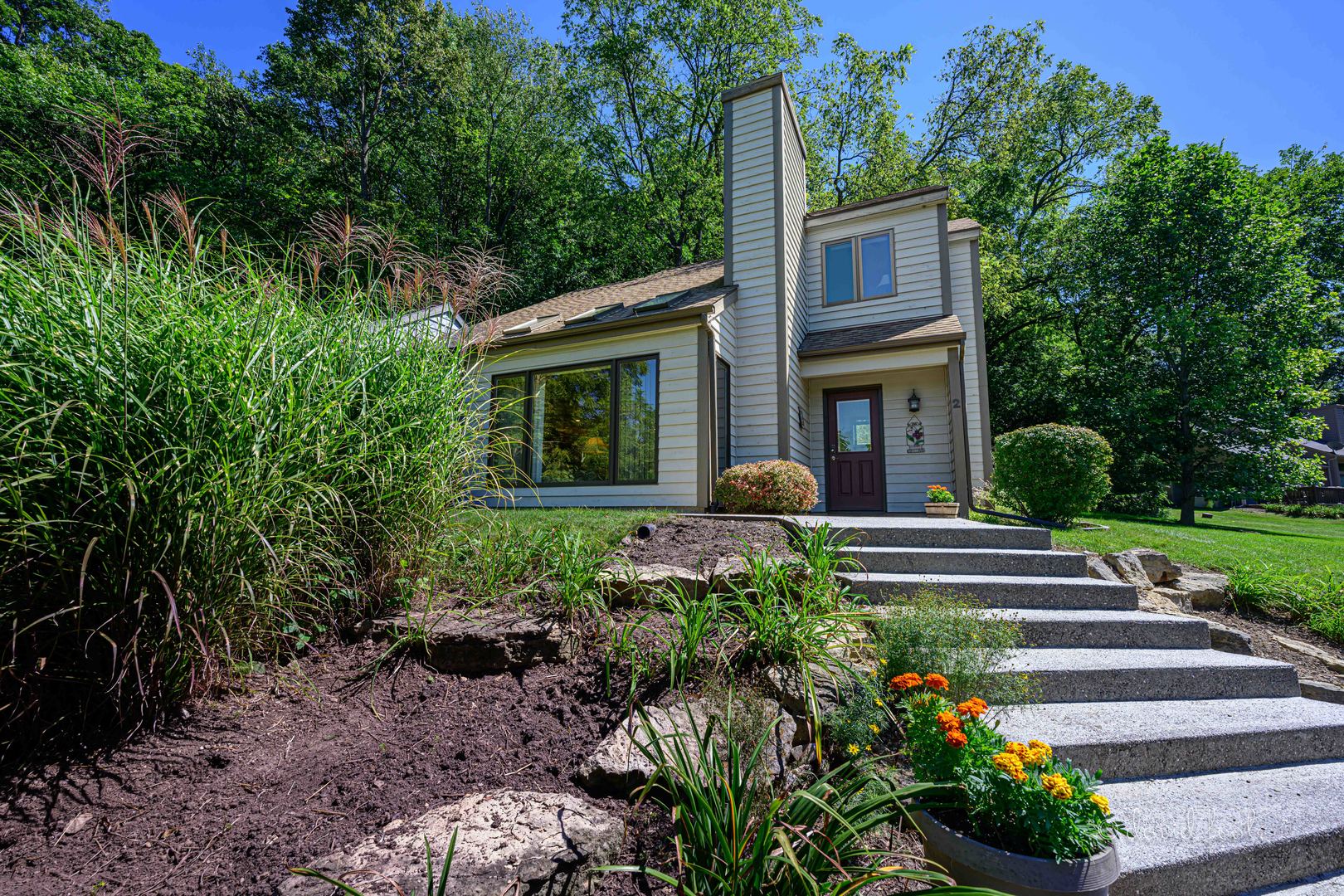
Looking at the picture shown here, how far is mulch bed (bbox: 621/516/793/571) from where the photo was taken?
358 centimetres

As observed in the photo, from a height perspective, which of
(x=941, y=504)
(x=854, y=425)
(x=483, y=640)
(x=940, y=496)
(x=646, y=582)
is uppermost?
(x=854, y=425)

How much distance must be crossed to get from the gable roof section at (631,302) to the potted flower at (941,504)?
12.7 feet

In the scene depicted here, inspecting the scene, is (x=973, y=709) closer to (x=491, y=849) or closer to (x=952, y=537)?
(x=491, y=849)

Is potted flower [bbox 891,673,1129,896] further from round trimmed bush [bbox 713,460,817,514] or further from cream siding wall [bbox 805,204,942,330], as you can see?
cream siding wall [bbox 805,204,942,330]

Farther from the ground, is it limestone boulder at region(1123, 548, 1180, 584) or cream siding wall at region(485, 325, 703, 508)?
cream siding wall at region(485, 325, 703, 508)

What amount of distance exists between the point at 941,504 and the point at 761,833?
256 inches

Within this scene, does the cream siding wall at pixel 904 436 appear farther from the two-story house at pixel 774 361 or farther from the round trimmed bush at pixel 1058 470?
the round trimmed bush at pixel 1058 470

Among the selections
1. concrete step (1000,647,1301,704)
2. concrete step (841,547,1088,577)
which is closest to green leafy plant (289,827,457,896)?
concrete step (1000,647,1301,704)

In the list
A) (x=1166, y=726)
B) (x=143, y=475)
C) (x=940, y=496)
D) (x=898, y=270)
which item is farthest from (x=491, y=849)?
(x=898, y=270)

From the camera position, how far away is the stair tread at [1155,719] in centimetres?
244

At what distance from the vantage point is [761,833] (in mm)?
1420

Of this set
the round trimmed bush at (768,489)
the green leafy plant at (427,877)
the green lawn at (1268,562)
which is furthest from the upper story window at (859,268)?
the green leafy plant at (427,877)

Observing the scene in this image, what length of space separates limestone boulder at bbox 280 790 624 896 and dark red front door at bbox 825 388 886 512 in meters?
7.69

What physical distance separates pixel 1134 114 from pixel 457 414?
76.5 ft
